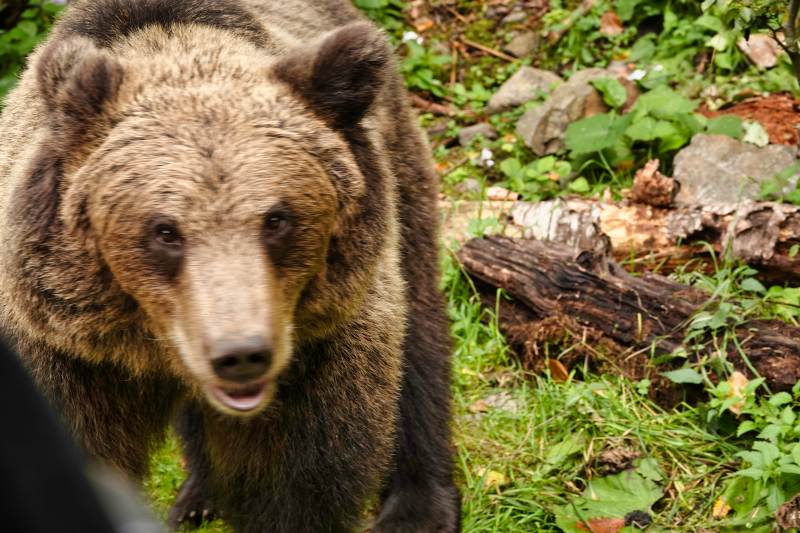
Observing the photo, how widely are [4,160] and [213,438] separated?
1.33m

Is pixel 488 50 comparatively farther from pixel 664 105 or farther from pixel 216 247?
pixel 216 247

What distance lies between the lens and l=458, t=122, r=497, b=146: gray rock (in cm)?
914

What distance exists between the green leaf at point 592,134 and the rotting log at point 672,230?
71 cm

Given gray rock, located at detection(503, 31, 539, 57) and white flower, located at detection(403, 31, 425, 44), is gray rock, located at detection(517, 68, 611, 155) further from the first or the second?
white flower, located at detection(403, 31, 425, 44)

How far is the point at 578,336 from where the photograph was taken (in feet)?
19.8

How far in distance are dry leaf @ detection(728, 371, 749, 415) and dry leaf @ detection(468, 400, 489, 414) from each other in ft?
4.56

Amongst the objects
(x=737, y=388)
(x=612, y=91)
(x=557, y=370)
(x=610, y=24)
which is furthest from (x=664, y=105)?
(x=737, y=388)

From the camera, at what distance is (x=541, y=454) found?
5535 mm

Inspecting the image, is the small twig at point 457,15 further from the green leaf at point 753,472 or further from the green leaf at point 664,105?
the green leaf at point 753,472

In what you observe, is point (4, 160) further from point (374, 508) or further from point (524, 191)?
point (524, 191)

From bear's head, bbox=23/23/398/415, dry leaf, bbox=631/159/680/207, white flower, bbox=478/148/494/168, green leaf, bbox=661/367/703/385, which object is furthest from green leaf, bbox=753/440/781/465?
white flower, bbox=478/148/494/168

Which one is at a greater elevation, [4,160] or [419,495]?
[4,160]

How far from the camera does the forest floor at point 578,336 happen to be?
5062mm

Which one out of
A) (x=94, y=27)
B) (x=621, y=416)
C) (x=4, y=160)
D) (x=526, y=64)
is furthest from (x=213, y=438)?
(x=526, y=64)
